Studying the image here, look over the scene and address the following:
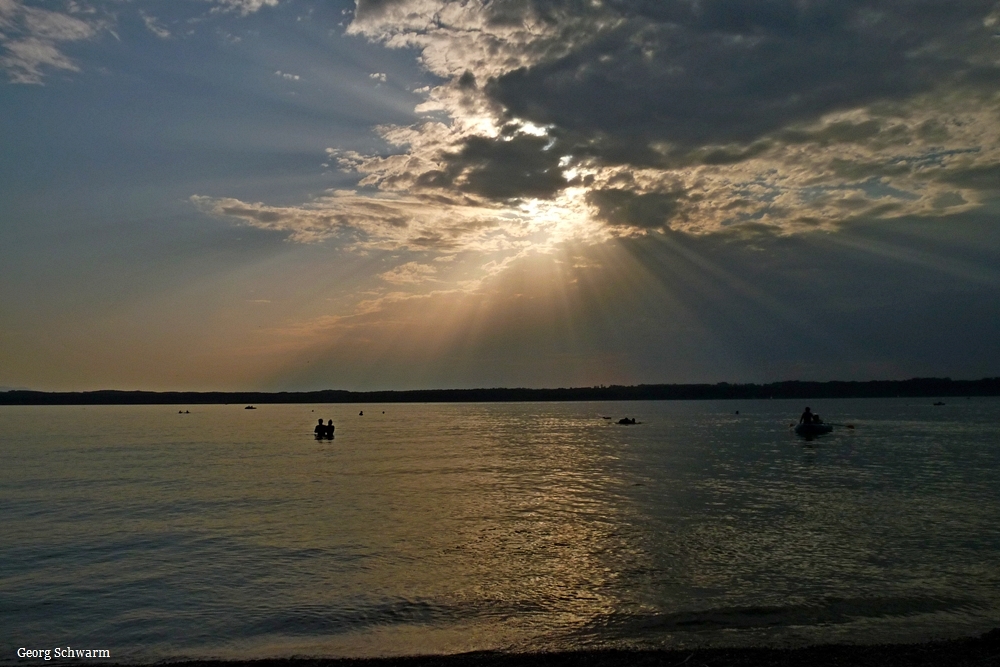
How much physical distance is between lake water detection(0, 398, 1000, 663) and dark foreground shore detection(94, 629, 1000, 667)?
0.81 m

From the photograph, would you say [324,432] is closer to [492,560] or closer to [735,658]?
[492,560]

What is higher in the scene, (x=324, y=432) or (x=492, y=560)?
(x=492, y=560)

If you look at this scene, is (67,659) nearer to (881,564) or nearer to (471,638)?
(471,638)

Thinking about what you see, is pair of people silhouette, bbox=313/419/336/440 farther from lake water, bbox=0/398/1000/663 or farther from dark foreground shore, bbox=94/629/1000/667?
dark foreground shore, bbox=94/629/1000/667

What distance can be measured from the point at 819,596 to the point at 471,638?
9.00 meters

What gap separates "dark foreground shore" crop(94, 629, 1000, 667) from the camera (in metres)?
11.6

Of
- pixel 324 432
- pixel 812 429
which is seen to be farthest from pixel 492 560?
pixel 324 432

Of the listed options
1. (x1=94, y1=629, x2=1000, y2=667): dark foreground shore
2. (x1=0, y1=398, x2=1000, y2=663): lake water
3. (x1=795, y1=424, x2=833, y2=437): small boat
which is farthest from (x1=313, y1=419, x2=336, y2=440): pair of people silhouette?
(x1=94, y1=629, x2=1000, y2=667): dark foreground shore

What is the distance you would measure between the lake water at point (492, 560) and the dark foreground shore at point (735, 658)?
809 millimetres

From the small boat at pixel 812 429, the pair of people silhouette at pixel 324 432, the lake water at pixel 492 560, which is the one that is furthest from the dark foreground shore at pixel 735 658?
the pair of people silhouette at pixel 324 432

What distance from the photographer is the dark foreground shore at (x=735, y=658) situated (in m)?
11.6

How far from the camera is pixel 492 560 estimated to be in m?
20.7

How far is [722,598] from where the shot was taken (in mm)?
16359

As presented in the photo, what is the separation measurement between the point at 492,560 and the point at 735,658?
9.88 m
